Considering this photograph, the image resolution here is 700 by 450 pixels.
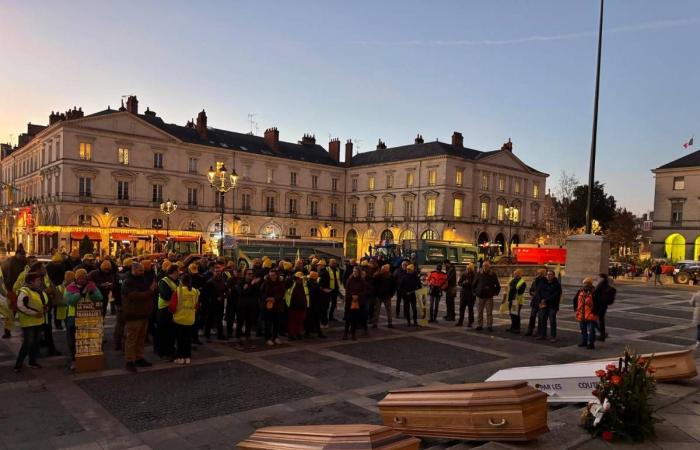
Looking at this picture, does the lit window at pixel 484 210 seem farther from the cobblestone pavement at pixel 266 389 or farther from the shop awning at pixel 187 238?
the cobblestone pavement at pixel 266 389

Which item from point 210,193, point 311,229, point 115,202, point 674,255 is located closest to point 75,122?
point 115,202

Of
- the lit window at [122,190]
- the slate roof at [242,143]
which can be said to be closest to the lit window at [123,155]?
the lit window at [122,190]

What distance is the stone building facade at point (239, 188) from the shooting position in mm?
54844

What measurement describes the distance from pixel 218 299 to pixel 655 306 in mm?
19415

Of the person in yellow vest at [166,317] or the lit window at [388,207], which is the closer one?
the person in yellow vest at [166,317]

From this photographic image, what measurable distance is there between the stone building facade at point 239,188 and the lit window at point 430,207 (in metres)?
0.17

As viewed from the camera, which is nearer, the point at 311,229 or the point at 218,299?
the point at 218,299

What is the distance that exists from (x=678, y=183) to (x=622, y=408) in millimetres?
69119

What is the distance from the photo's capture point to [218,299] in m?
12.7

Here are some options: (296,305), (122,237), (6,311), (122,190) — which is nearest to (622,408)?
(296,305)

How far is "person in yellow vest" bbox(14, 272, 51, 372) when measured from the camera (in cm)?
934

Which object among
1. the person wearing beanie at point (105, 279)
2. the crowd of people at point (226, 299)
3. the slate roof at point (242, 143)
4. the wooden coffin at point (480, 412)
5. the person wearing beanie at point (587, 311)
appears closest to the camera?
the wooden coffin at point (480, 412)

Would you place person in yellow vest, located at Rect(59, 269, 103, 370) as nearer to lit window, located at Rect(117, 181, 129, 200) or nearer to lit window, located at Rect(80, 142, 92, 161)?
lit window, located at Rect(80, 142, 92, 161)

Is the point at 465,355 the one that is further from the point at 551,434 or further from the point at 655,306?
the point at 655,306
